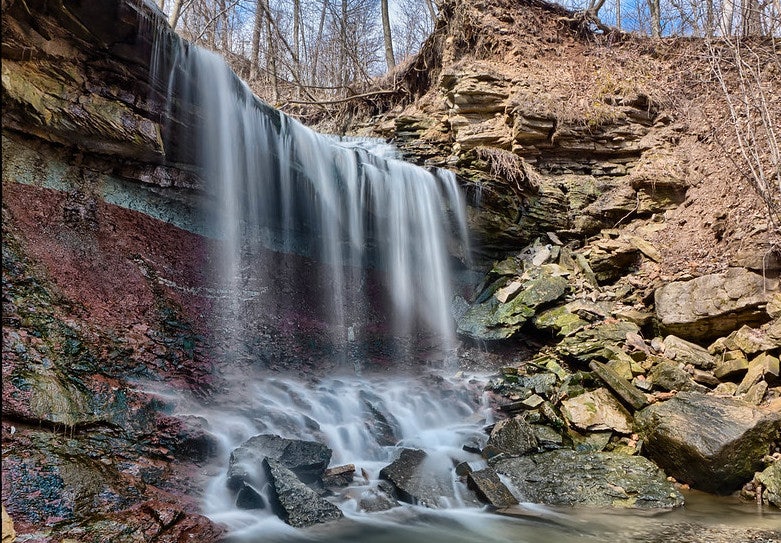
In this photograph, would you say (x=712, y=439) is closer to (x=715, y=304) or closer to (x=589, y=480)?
(x=589, y=480)

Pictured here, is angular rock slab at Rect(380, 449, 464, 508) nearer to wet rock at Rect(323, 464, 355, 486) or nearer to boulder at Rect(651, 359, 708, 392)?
wet rock at Rect(323, 464, 355, 486)

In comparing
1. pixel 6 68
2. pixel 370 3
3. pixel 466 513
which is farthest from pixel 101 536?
pixel 370 3

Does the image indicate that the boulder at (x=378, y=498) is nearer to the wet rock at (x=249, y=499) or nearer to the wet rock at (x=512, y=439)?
the wet rock at (x=249, y=499)

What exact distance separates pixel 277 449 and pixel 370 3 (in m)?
20.3

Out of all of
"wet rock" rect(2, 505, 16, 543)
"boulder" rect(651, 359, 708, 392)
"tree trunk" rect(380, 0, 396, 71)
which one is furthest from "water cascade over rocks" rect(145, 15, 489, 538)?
"tree trunk" rect(380, 0, 396, 71)

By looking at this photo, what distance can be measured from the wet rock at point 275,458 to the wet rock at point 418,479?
735mm

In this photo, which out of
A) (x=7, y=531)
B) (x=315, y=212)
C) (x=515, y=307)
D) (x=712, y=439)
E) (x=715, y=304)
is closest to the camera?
(x=7, y=531)

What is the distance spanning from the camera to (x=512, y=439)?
17.6 ft

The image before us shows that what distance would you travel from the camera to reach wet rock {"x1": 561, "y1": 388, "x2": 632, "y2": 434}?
532 centimetres

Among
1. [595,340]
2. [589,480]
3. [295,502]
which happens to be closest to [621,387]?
[595,340]

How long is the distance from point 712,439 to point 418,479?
2976mm

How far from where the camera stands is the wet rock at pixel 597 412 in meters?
5.32

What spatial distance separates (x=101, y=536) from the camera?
2916mm

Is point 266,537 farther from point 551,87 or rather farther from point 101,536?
point 551,87
